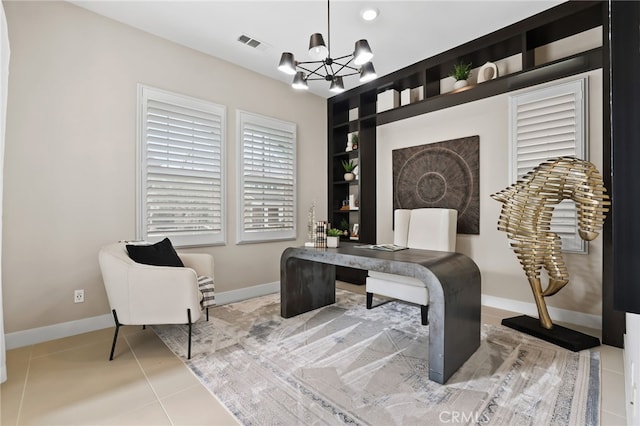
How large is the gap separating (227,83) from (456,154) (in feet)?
9.60

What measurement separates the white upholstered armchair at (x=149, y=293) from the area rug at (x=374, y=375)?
0.38 m

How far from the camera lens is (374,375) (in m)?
2.08

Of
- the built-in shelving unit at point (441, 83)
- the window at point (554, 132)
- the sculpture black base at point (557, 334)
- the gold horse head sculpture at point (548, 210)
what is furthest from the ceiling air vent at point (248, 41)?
the sculpture black base at point (557, 334)

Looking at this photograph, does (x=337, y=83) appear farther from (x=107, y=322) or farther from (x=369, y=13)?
(x=107, y=322)

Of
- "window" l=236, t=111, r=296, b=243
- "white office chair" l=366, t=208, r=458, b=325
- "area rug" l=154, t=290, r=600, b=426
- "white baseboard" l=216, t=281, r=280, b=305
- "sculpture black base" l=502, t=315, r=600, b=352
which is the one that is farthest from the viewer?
"window" l=236, t=111, r=296, b=243

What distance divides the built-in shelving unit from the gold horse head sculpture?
1.01 m

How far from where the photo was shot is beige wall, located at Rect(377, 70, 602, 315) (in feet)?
9.37

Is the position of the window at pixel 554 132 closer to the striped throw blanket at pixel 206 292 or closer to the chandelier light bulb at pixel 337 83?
the chandelier light bulb at pixel 337 83

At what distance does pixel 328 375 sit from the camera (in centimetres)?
207

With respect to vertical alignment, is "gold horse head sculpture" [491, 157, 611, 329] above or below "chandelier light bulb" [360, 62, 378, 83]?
below

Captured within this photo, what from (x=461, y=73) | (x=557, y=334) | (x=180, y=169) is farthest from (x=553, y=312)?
(x=180, y=169)

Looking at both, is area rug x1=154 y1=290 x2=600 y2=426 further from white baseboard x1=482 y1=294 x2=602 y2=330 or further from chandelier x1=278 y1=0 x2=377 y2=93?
chandelier x1=278 y1=0 x2=377 y2=93

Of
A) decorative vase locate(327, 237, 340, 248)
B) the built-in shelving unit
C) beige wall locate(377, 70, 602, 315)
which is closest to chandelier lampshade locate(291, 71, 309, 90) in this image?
decorative vase locate(327, 237, 340, 248)

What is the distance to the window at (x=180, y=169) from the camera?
3.20m
